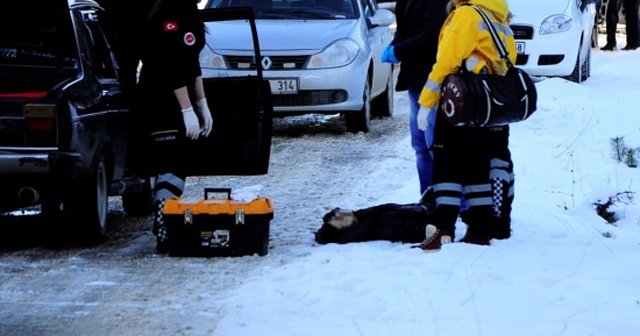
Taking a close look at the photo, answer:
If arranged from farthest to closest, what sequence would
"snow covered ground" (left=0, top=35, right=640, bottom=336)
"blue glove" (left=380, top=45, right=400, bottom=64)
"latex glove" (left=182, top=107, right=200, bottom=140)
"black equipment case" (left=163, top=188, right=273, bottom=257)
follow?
"blue glove" (left=380, top=45, right=400, bottom=64) → "latex glove" (left=182, top=107, right=200, bottom=140) → "black equipment case" (left=163, top=188, right=273, bottom=257) → "snow covered ground" (left=0, top=35, right=640, bottom=336)

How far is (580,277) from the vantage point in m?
7.21

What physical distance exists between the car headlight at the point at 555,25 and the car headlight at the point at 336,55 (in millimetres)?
5880

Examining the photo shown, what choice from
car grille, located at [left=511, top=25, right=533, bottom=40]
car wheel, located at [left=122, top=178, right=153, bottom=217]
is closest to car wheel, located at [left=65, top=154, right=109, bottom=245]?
car wheel, located at [left=122, top=178, right=153, bottom=217]

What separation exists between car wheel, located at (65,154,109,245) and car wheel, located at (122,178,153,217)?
50.4 inches

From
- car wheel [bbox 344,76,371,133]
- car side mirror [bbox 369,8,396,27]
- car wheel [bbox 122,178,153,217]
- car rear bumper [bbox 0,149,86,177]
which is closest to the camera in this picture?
car rear bumper [bbox 0,149,86,177]

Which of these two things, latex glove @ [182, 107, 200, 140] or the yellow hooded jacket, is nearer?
the yellow hooded jacket

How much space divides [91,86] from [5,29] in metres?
0.65

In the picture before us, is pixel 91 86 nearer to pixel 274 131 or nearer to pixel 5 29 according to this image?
pixel 5 29

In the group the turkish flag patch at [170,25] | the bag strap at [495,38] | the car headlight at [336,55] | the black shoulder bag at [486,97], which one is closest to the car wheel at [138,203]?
the turkish flag patch at [170,25]

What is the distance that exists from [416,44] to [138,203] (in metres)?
2.45

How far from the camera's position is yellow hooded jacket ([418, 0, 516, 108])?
7.67m

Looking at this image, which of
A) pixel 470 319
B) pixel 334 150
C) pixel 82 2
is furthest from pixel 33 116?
pixel 334 150

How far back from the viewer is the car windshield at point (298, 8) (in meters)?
14.4

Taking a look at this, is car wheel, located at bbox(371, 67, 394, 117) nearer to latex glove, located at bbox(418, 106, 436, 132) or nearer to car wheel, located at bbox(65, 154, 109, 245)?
car wheel, located at bbox(65, 154, 109, 245)
